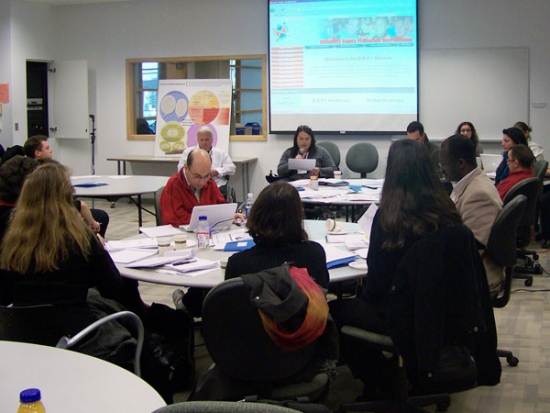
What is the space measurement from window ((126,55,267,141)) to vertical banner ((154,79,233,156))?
0.33 metres

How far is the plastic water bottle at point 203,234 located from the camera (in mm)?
3502

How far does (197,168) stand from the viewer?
424 centimetres

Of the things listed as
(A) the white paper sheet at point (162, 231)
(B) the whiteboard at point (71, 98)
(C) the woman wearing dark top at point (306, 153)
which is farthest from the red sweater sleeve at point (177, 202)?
(B) the whiteboard at point (71, 98)

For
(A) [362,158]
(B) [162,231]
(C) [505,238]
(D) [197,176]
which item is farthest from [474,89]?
(B) [162,231]

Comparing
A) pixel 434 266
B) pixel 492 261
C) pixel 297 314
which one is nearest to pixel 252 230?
pixel 297 314

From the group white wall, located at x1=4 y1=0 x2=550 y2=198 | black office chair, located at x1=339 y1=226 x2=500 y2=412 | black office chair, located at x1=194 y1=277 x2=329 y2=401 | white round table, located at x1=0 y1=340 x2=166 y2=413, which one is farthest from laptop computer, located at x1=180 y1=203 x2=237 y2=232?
white wall, located at x1=4 y1=0 x2=550 y2=198

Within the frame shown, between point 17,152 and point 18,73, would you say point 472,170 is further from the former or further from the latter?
point 18,73

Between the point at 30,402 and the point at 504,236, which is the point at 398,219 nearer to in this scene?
the point at 504,236

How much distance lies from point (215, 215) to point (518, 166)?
2680 mm

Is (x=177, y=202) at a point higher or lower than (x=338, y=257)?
higher

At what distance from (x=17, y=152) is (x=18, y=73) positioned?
3784 millimetres

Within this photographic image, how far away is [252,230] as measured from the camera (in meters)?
2.53

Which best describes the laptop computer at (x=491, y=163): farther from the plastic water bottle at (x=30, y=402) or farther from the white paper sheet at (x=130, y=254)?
the plastic water bottle at (x=30, y=402)

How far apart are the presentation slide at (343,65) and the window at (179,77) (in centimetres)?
87
